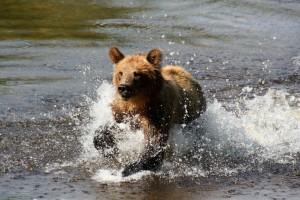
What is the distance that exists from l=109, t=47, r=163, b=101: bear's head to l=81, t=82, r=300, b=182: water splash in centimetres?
60

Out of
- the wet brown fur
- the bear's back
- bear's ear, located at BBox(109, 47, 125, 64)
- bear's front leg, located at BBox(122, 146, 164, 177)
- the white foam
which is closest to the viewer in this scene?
the white foam

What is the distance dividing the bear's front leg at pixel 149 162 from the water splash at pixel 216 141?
0.09 m

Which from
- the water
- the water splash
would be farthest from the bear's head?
Answer: the water

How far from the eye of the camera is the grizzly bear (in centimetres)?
821

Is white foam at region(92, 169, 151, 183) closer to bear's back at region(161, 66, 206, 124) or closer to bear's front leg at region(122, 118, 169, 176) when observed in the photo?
bear's front leg at region(122, 118, 169, 176)

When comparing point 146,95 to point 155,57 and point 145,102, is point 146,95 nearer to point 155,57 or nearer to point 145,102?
point 145,102

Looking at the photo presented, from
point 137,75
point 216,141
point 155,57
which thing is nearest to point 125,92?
point 137,75

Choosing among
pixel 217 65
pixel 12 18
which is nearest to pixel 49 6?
pixel 12 18

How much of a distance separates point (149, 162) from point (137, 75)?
0.95m

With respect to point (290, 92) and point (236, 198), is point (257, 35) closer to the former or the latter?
point (290, 92)

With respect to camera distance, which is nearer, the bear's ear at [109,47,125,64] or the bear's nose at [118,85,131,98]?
the bear's nose at [118,85,131,98]

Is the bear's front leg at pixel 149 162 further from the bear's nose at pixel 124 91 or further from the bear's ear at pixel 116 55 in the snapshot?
the bear's ear at pixel 116 55

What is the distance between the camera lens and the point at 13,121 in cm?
1029

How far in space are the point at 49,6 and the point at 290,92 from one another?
353 inches
